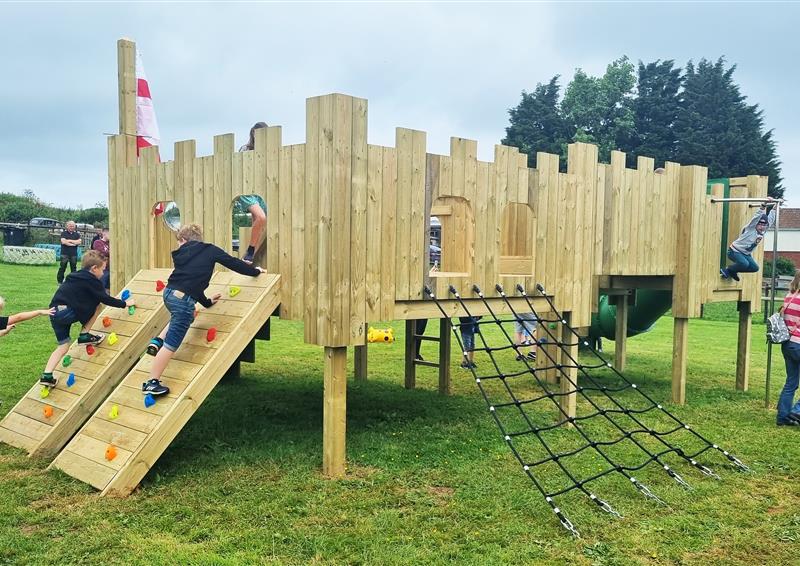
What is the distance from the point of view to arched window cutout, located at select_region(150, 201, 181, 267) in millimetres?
8430

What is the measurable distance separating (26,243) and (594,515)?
29.0 meters

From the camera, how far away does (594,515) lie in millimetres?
5117

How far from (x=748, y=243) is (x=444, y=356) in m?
4.56

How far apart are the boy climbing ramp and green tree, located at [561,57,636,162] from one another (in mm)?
37900

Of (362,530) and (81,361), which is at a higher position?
(81,361)

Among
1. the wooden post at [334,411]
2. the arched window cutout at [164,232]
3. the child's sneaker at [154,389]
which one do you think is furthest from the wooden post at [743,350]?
the child's sneaker at [154,389]

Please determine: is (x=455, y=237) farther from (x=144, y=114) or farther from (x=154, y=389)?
(x=144, y=114)

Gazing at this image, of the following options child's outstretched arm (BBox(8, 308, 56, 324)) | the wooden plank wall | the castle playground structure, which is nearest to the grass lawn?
the castle playground structure

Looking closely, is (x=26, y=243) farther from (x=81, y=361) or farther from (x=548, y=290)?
(x=548, y=290)

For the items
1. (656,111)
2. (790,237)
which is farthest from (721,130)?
(790,237)

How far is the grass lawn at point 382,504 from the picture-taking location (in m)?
4.45

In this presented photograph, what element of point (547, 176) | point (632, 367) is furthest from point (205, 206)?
point (632, 367)

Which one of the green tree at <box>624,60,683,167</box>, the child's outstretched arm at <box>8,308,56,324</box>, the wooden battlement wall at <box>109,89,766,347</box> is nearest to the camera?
the wooden battlement wall at <box>109,89,766,347</box>

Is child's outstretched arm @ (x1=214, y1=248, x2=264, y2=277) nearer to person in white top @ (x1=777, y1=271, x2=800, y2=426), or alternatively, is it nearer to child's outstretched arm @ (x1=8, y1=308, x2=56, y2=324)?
child's outstretched arm @ (x1=8, y1=308, x2=56, y2=324)
